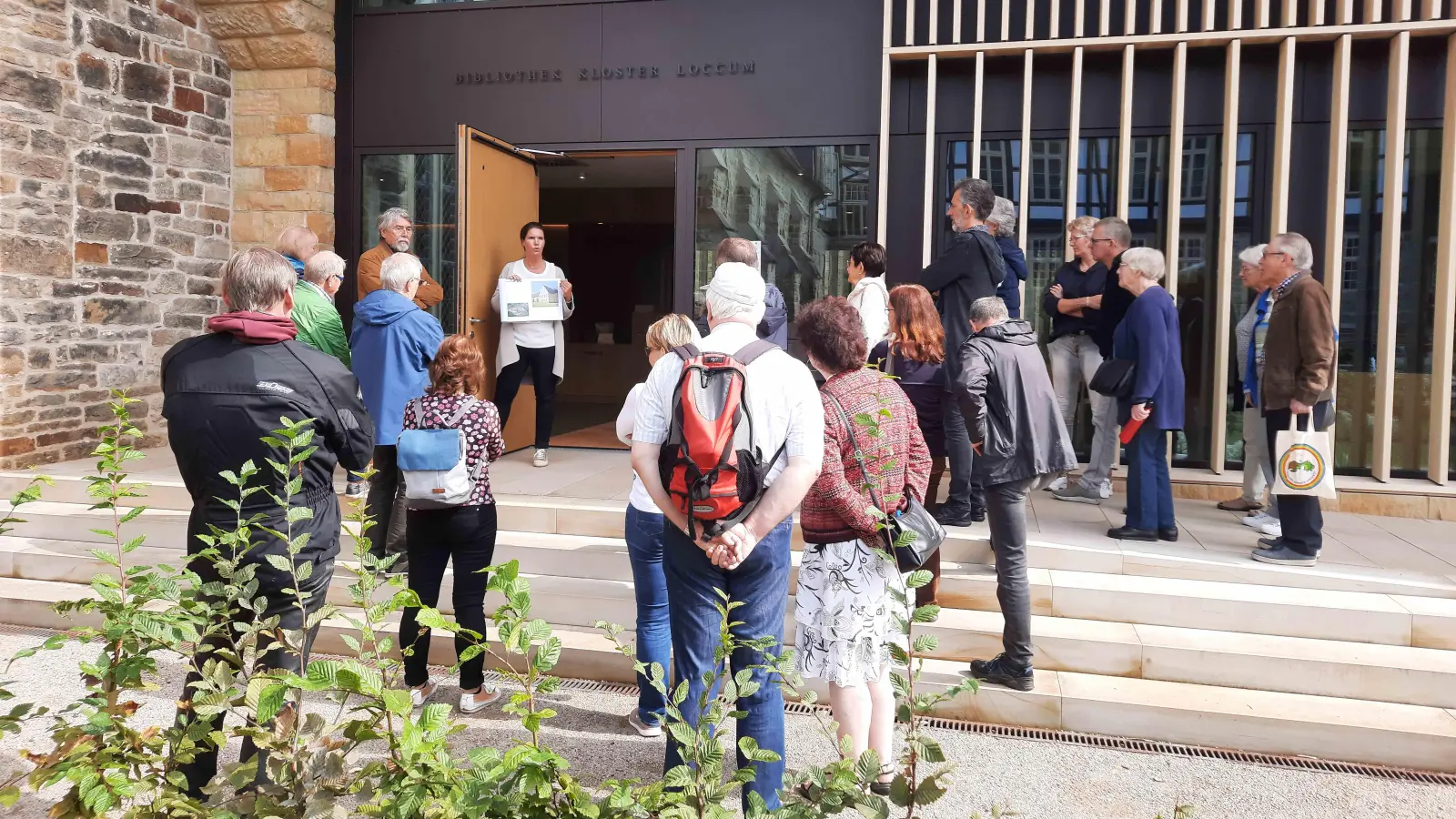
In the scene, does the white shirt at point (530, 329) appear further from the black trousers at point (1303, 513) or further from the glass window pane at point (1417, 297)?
the glass window pane at point (1417, 297)

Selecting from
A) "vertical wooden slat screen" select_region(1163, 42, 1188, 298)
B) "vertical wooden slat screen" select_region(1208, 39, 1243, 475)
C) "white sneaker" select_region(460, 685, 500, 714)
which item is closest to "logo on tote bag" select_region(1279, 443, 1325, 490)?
"vertical wooden slat screen" select_region(1208, 39, 1243, 475)

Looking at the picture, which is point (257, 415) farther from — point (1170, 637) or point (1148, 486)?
point (1148, 486)

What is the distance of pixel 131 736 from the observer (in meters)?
1.65

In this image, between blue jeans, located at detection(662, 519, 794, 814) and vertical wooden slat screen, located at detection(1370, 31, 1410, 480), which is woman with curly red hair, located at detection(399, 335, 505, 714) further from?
vertical wooden slat screen, located at detection(1370, 31, 1410, 480)

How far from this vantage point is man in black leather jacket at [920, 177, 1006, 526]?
192 inches

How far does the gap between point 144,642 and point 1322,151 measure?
6.80 meters

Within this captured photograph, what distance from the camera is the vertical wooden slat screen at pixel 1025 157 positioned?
6.18m

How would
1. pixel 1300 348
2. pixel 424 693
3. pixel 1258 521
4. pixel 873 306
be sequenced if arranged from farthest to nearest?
1. pixel 1258 521
2. pixel 873 306
3. pixel 1300 348
4. pixel 424 693

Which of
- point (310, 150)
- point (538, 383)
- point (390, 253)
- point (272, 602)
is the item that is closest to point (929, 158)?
point (538, 383)

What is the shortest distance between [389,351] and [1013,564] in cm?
296

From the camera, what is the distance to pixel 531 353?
6.70 metres

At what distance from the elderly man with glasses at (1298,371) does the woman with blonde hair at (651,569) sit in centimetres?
290

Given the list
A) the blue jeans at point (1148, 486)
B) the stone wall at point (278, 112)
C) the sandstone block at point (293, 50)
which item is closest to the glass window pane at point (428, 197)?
the stone wall at point (278, 112)

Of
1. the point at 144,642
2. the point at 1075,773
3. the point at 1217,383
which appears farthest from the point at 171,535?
the point at 1217,383
